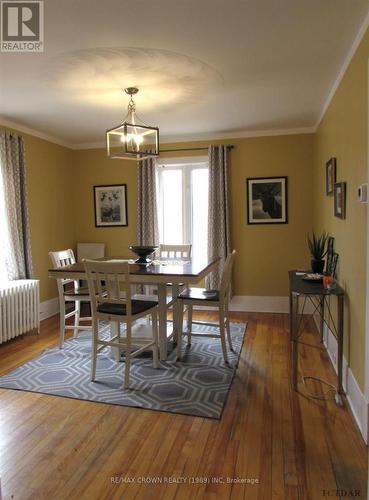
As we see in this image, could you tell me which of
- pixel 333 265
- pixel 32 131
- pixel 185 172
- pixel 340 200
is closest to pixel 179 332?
pixel 333 265

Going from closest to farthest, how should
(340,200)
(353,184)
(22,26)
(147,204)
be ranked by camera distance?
(22,26), (353,184), (340,200), (147,204)

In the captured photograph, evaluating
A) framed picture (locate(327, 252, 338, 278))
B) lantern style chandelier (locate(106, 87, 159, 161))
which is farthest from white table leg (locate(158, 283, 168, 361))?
framed picture (locate(327, 252, 338, 278))

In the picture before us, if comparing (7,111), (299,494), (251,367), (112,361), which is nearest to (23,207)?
(7,111)

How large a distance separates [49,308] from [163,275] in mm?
2797

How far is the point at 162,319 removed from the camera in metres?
3.32

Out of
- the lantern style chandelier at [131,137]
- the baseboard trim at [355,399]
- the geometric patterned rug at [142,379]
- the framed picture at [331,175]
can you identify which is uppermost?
the lantern style chandelier at [131,137]

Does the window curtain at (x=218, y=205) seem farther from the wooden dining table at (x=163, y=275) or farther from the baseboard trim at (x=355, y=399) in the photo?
the baseboard trim at (x=355, y=399)

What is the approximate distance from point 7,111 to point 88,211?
2.03 meters

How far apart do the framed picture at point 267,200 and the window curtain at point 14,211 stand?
294 centimetres

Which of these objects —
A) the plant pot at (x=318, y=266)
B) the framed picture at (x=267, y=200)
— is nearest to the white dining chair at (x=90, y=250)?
the framed picture at (x=267, y=200)

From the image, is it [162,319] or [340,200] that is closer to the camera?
[340,200]

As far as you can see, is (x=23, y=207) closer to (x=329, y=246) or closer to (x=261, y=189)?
(x=261, y=189)

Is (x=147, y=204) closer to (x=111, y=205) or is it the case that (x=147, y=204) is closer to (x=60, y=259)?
(x=111, y=205)

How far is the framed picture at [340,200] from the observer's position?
9.09 feet
